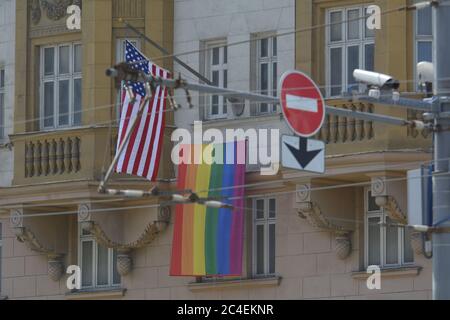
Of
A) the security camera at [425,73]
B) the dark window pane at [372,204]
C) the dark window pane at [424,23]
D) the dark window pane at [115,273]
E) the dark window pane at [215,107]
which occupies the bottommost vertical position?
the dark window pane at [115,273]

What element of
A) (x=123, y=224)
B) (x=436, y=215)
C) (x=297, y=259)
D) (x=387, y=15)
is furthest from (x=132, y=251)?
Answer: (x=436, y=215)

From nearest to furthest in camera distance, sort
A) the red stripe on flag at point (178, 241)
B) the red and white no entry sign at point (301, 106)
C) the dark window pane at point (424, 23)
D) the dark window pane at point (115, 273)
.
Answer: the red and white no entry sign at point (301, 106) → the dark window pane at point (424, 23) → the red stripe on flag at point (178, 241) → the dark window pane at point (115, 273)

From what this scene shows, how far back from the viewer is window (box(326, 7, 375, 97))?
37156 millimetres

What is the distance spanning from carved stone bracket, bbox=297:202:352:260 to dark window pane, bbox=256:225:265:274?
65.4 inches

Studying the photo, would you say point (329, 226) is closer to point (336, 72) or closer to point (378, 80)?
point (336, 72)

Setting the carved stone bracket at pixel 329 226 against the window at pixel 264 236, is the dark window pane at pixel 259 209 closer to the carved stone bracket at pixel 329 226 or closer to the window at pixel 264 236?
the window at pixel 264 236

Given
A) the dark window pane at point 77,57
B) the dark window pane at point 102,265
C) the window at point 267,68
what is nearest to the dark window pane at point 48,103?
the dark window pane at point 77,57

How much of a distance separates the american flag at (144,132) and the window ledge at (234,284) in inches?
91.0

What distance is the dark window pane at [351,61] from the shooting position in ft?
122

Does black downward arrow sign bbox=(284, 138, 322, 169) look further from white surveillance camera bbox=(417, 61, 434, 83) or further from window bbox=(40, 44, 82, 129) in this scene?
window bbox=(40, 44, 82, 129)

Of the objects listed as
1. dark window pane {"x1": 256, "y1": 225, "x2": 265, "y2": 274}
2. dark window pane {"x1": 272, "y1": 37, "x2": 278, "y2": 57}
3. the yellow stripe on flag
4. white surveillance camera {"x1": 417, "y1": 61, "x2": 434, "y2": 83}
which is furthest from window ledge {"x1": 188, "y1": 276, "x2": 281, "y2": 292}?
white surveillance camera {"x1": 417, "y1": 61, "x2": 434, "y2": 83}

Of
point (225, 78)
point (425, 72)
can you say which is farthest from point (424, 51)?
point (425, 72)

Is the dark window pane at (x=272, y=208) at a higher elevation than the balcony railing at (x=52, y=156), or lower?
A: lower

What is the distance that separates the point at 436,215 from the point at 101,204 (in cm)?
1305
